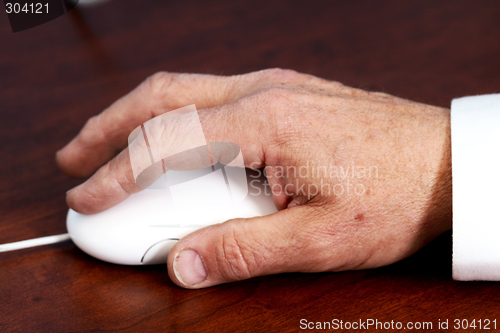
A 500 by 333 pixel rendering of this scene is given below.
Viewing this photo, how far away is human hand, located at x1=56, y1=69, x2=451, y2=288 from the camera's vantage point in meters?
0.55

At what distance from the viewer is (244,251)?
55cm

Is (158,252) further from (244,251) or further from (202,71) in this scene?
(202,71)

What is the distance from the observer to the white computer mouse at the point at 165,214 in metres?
0.60

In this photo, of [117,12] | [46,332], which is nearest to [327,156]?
[46,332]

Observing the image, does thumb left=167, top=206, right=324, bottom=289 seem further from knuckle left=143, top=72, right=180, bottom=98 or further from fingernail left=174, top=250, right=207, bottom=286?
knuckle left=143, top=72, right=180, bottom=98

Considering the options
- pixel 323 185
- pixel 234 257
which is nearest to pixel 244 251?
pixel 234 257

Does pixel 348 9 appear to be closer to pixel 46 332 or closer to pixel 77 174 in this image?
pixel 77 174

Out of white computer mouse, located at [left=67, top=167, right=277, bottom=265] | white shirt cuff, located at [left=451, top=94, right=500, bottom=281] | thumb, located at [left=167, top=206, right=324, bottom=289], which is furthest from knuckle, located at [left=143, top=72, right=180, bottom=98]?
white shirt cuff, located at [left=451, top=94, right=500, bottom=281]

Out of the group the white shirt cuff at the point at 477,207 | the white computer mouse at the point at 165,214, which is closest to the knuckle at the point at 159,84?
the white computer mouse at the point at 165,214

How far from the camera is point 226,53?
1.16 metres

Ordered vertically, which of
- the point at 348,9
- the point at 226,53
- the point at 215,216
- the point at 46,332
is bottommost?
the point at 46,332

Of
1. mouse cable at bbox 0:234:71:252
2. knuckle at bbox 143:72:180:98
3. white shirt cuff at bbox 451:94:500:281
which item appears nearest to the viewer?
white shirt cuff at bbox 451:94:500:281

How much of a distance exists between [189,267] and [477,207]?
0.33m

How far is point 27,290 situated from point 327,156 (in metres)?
0.40
